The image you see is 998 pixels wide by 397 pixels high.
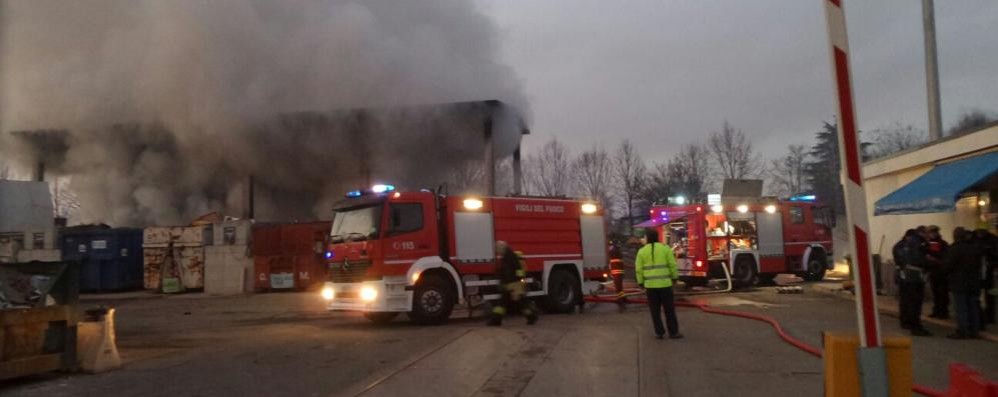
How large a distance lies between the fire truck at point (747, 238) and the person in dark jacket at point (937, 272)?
6793 mm

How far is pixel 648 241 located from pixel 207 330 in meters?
6.42

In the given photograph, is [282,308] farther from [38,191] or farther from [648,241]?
[38,191]

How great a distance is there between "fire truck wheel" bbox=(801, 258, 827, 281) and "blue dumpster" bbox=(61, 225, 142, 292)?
1725 centimetres

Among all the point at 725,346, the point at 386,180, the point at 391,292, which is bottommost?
the point at 725,346

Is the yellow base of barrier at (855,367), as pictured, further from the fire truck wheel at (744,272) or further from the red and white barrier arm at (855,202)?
Answer: the fire truck wheel at (744,272)

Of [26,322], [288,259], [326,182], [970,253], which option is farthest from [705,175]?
[26,322]

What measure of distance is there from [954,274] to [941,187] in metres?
1.35

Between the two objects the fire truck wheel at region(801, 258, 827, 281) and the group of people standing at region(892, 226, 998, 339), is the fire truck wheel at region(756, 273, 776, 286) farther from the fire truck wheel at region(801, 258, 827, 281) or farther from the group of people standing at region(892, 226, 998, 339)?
the group of people standing at region(892, 226, 998, 339)

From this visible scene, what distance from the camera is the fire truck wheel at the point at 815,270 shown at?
17969 mm

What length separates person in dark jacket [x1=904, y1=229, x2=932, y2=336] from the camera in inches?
326

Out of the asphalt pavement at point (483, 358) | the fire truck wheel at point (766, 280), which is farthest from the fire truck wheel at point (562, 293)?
the fire truck wheel at point (766, 280)

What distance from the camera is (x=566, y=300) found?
476 inches

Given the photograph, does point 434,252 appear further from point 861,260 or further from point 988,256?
point 861,260

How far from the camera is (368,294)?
1011 cm
